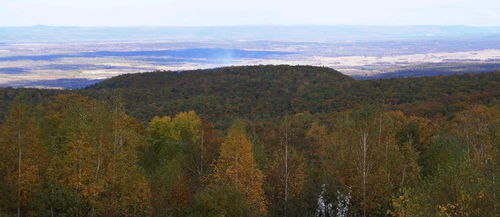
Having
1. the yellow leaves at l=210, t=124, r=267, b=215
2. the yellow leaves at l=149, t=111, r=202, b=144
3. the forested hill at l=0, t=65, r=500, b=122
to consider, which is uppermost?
the yellow leaves at l=210, t=124, r=267, b=215

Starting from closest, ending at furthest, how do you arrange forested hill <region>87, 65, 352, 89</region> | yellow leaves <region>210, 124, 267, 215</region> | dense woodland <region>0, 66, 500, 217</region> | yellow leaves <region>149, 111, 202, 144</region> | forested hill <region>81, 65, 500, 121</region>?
dense woodland <region>0, 66, 500, 217</region> < yellow leaves <region>210, 124, 267, 215</region> < yellow leaves <region>149, 111, 202, 144</region> < forested hill <region>81, 65, 500, 121</region> < forested hill <region>87, 65, 352, 89</region>

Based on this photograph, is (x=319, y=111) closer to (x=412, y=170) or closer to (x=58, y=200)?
(x=412, y=170)

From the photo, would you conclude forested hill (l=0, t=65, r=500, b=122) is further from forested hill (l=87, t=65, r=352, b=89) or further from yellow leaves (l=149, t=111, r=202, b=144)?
yellow leaves (l=149, t=111, r=202, b=144)

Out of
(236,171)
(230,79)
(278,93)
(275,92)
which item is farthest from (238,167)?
(230,79)

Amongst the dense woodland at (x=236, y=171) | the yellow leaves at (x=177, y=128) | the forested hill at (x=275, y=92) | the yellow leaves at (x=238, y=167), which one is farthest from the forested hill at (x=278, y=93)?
the yellow leaves at (x=238, y=167)

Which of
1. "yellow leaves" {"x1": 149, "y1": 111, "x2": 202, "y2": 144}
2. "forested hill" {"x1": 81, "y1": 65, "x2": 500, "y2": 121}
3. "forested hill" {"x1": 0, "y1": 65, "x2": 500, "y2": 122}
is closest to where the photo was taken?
"yellow leaves" {"x1": 149, "y1": 111, "x2": 202, "y2": 144}

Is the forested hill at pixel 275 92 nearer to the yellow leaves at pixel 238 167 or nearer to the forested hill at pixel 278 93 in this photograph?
the forested hill at pixel 278 93

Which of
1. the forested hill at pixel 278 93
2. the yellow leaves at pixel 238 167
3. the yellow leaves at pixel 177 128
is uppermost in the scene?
the yellow leaves at pixel 238 167

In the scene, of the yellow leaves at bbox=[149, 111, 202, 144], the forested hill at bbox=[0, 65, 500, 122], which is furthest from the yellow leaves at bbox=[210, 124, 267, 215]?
the forested hill at bbox=[0, 65, 500, 122]

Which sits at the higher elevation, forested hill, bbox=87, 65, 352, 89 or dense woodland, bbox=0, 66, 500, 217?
dense woodland, bbox=0, 66, 500, 217

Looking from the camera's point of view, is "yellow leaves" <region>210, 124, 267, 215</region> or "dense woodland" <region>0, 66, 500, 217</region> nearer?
"dense woodland" <region>0, 66, 500, 217</region>
